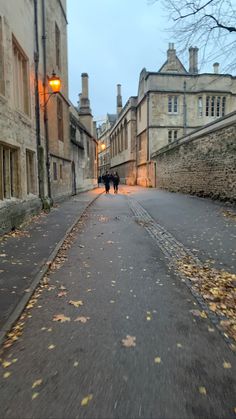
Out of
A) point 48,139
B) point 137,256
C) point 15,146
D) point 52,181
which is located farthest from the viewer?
point 52,181

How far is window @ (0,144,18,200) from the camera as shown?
933 cm

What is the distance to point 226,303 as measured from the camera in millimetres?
4469

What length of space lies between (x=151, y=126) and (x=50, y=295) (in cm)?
3310

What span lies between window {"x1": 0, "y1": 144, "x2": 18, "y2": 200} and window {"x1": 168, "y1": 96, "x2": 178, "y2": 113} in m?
28.5

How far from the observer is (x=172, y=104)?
35.8m

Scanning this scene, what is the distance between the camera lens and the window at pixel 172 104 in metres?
35.7

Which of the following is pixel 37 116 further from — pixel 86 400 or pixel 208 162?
pixel 86 400

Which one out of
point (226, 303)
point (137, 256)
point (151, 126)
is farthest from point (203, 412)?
point (151, 126)

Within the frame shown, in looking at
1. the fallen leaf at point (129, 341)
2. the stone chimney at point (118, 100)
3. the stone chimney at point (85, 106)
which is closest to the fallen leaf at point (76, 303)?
the fallen leaf at point (129, 341)

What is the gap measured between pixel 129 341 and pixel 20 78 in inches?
433

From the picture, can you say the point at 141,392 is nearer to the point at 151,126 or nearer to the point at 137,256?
the point at 137,256

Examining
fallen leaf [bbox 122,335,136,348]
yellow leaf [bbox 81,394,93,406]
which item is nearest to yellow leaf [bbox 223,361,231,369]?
fallen leaf [bbox 122,335,136,348]

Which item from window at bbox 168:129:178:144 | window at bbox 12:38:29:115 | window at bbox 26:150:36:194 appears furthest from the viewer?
window at bbox 168:129:178:144

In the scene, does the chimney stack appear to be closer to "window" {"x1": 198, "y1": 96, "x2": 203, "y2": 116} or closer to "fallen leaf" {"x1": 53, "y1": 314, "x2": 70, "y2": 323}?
"window" {"x1": 198, "y1": 96, "x2": 203, "y2": 116}
